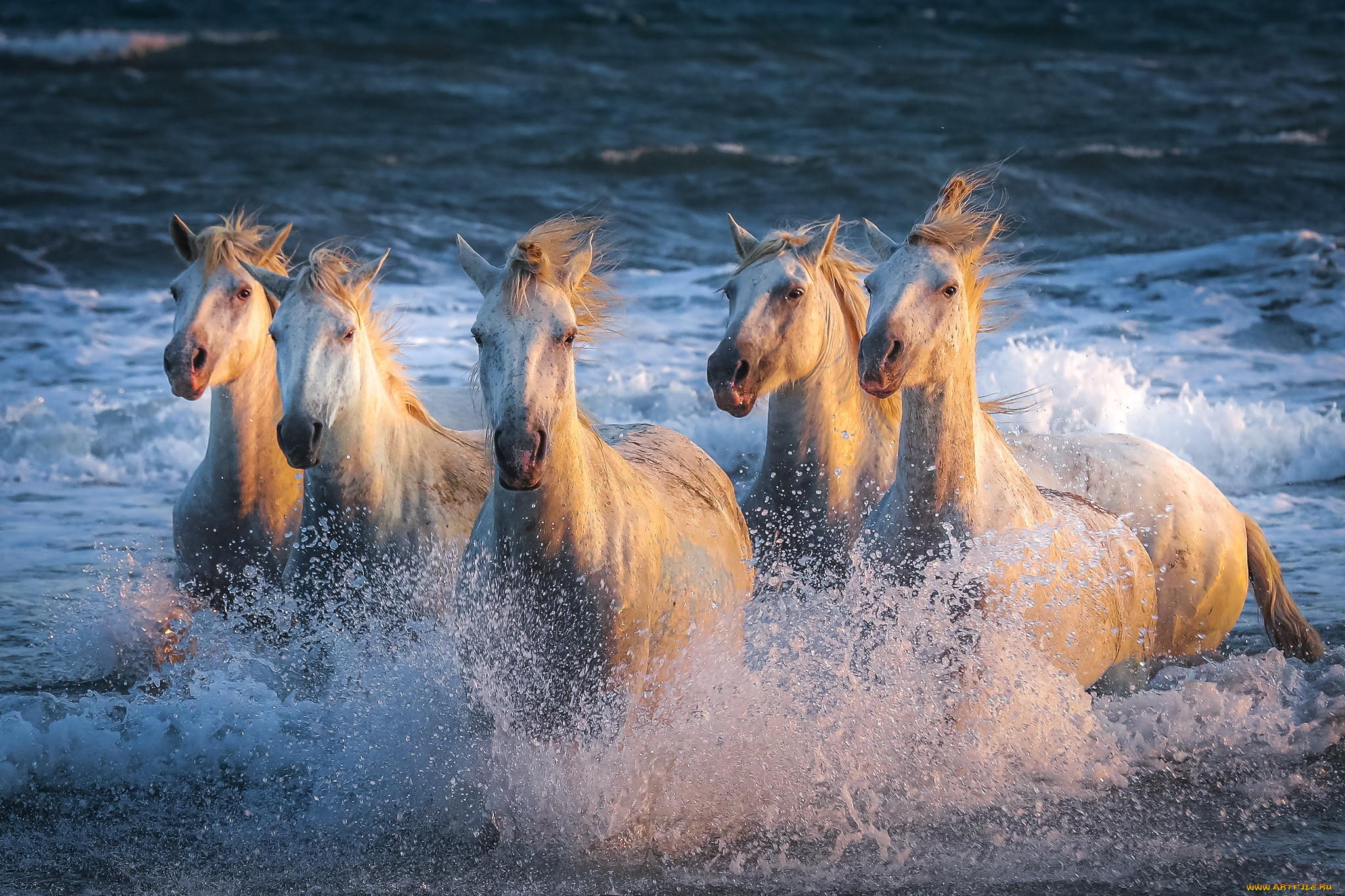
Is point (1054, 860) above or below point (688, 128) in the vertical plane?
below

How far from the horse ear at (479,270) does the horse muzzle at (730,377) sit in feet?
3.09

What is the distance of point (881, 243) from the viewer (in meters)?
4.10

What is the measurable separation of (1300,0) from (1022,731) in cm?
3972

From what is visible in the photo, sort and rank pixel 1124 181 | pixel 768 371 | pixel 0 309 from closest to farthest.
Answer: pixel 768 371 < pixel 0 309 < pixel 1124 181

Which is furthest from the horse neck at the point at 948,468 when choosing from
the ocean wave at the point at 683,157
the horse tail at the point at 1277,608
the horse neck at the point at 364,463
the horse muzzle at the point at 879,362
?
the ocean wave at the point at 683,157

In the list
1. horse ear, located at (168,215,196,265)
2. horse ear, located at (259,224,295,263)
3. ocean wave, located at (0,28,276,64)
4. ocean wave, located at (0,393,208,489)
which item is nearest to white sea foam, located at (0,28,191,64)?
ocean wave, located at (0,28,276,64)

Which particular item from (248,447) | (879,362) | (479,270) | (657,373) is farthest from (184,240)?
(657,373)

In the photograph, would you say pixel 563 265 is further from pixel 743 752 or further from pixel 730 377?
pixel 743 752

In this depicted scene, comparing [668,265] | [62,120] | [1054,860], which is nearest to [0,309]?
[668,265]

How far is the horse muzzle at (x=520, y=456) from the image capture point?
308 cm

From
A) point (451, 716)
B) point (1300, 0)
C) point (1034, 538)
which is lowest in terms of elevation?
point (451, 716)

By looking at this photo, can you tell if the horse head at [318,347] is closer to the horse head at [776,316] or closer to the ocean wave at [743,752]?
the ocean wave at [743,752]

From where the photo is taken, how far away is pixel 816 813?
12.1ft

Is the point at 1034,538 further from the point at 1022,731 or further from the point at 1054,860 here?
the point at 1054,860
